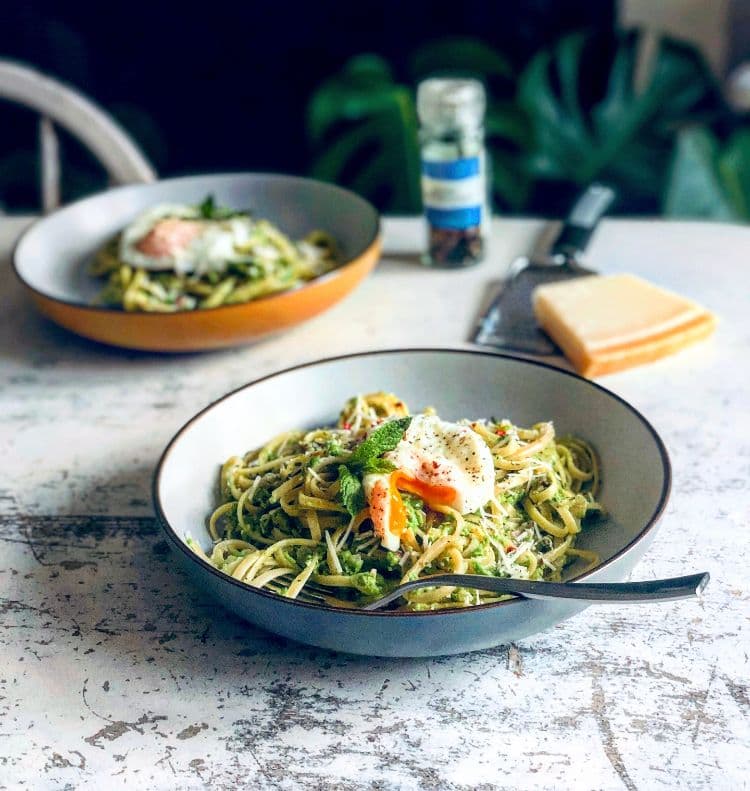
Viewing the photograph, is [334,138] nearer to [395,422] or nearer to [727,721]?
[395,422]

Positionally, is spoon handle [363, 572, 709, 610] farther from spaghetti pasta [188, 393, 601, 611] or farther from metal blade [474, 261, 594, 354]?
metal blade [474, 261, 594, 354]

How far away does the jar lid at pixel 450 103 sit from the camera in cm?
197

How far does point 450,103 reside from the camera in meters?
1.97

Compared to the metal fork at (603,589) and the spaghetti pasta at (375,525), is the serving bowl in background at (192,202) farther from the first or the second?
the metal fork at (603,589)

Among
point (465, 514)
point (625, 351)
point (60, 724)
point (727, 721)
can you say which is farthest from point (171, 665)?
point (625, 351)

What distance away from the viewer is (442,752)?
958mm

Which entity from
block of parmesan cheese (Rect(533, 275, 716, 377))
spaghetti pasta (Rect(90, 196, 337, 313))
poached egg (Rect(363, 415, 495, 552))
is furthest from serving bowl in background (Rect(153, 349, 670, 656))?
spaghetti pasta (Rect(90, 196, 337, 313))

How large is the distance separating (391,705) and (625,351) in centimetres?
86

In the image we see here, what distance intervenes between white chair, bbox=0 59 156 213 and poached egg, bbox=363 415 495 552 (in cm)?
174

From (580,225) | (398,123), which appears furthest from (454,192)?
(398,123)

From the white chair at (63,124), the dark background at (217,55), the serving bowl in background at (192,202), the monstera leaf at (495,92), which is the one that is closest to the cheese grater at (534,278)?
the serving bowl in background at (192,202)

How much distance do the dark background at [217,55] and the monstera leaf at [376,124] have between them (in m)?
0.22

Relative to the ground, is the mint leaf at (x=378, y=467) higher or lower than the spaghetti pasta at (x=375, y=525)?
higher

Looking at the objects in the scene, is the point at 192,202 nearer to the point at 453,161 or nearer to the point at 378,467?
the point at 453,161
